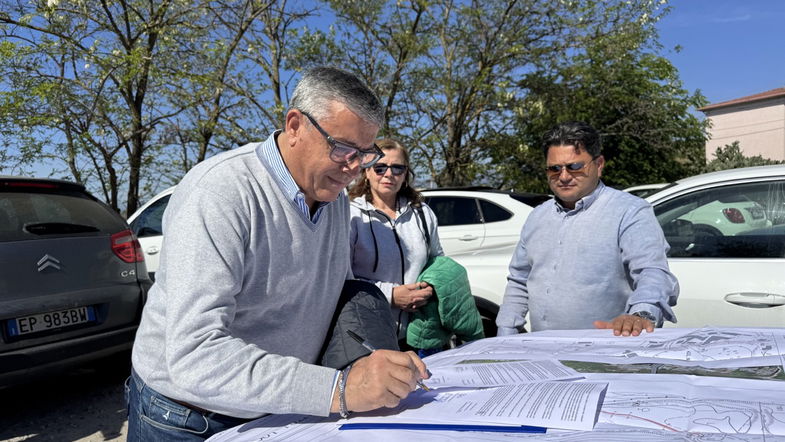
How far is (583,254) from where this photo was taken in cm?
235

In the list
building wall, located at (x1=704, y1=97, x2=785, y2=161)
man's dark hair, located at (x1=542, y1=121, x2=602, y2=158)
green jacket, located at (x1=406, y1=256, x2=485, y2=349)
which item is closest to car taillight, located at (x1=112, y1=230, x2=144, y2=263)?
green jacket, located at (x1=406, y1=256, x2=485, y2=349)

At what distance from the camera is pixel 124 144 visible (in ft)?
35.2

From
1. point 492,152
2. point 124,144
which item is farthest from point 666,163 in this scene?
point 124,144

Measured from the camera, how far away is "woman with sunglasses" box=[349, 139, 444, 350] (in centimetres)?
281

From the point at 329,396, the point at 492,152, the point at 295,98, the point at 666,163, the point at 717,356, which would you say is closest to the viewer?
the point at 329,396

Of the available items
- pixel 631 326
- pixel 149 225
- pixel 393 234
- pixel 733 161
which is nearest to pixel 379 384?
pixel 631 326

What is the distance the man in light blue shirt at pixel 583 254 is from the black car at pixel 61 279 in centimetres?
284

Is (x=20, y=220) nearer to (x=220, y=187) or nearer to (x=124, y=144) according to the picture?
(x=220, y=187)

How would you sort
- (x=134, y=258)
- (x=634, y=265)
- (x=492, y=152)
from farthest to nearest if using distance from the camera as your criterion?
(x=492, y=152)
(x=134, y=258)
(x=634, y=265)

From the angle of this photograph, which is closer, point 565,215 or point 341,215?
point 341,215

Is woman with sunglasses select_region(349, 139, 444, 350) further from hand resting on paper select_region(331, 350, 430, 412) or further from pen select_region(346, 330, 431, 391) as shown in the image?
hand resting on paper select_region(331, 350, 430, 412)

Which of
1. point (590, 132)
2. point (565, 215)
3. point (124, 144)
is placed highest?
point (124, 144)

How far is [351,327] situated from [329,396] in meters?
0.36

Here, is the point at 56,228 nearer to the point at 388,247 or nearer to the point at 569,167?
the point at 388,247
